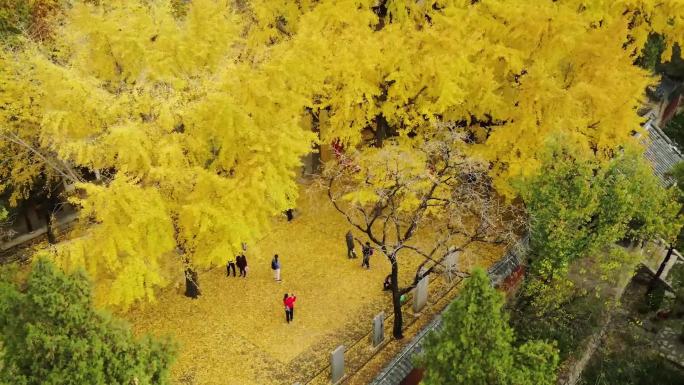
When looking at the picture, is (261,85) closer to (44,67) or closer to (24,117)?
(44,67)

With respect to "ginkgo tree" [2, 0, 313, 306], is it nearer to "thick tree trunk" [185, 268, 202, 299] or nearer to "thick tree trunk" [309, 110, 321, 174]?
"thick tree trunk" [185, 268, 202, 299]

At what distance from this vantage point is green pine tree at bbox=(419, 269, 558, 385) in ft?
41.0

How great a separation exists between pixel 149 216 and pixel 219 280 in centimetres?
717

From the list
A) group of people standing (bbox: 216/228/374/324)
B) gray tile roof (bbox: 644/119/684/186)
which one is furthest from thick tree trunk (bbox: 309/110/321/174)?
gray tile roof (bbox: 644/119/684/186)

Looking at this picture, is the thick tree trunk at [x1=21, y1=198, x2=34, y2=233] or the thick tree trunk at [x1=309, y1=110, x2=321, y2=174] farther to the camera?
the thick tree trunk at [x1=309, y1=110, x2=321, y2=174]

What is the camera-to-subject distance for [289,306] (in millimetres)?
19672

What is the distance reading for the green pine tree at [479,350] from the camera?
492 inches

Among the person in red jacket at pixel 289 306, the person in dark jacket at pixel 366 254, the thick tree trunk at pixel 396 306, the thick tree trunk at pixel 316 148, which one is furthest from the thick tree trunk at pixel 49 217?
the thick tree trunk at pixel 396 306

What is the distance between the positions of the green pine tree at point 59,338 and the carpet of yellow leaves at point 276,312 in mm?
6696

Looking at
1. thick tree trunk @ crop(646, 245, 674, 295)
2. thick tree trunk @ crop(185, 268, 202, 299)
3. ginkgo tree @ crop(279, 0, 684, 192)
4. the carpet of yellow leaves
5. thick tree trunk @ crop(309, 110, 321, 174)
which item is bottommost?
thick tree trunk @ crop(646, 245, 674, 295)

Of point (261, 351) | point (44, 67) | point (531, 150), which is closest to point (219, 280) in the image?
point (261, 351)

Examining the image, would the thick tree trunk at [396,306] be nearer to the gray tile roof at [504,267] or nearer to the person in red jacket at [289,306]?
the gray tile roof at [504,267]

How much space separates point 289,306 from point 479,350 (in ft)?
27.5

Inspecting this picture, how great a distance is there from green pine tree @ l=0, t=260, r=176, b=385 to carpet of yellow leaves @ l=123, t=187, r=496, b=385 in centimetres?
670
